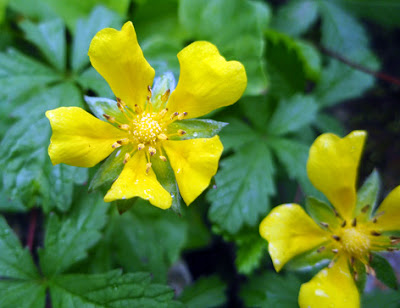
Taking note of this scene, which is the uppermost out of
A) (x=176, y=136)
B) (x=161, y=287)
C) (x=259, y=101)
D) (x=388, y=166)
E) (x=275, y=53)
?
(x=176, y=136)

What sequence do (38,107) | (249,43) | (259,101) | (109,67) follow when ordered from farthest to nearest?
(259,101) < (249,43) < (38,107) < (109,67)

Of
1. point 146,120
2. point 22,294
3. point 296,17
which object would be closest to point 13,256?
point 22,294

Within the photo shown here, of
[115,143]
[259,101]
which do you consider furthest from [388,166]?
[115,143]

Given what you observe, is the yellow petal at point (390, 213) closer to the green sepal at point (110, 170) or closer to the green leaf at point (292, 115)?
the green leaf at point (292, 115)

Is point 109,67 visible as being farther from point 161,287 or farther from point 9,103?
point 161,287

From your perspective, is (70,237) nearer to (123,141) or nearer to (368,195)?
(123,141)

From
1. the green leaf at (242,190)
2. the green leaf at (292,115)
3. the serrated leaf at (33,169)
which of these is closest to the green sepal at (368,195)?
the green leaf at (242,190)

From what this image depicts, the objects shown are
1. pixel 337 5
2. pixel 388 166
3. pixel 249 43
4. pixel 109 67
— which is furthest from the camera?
pixel 337 5

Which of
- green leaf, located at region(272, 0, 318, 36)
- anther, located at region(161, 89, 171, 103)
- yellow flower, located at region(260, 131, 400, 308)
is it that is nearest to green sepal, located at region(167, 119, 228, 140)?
anther, located at region(161, 89, 171, 103)
